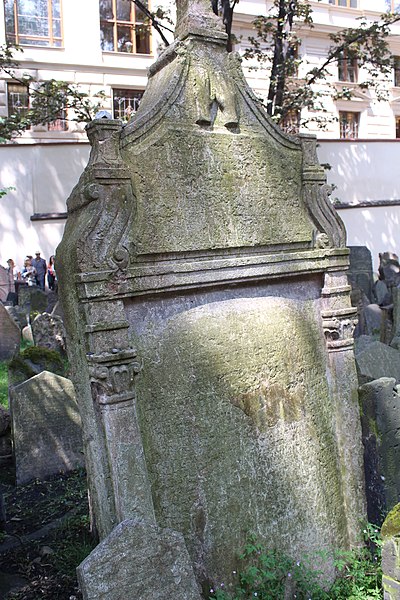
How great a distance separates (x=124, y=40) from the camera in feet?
66.6

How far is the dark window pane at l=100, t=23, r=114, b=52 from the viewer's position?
19.8 m

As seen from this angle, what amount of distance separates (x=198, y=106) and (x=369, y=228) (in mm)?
15924

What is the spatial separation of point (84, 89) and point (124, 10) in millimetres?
2965

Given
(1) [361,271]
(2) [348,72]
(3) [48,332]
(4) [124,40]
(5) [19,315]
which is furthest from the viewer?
(2) [348,72]

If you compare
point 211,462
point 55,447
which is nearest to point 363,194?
point 55,447

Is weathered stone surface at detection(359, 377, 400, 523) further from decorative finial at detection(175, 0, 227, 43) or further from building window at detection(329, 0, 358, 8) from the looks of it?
building window at detection(329, 0, 358, 8)

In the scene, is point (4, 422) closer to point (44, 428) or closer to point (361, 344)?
point (44, 428)

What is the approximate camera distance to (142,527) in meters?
2.70

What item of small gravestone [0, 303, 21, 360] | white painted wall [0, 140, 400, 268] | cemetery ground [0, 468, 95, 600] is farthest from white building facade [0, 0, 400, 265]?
cemetery ground [0, 468, 95, 600]

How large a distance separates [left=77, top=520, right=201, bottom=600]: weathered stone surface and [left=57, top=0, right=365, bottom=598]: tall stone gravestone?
0.34 meters

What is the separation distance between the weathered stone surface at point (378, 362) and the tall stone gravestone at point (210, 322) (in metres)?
1.66

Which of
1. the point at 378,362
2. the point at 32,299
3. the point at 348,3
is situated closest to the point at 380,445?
the point at 378,362

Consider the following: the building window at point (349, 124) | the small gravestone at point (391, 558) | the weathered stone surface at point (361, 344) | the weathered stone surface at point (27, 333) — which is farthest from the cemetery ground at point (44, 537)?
the building window at point (349, 124)

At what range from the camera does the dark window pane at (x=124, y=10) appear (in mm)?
19203
